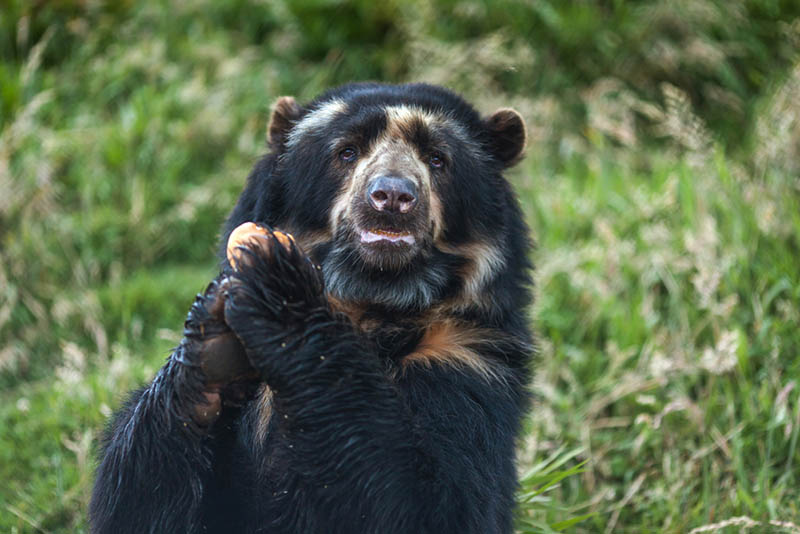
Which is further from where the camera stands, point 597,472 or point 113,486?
point 597,472

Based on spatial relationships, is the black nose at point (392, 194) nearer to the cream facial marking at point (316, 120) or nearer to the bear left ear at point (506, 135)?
the cream facial marking at point (316, 120)

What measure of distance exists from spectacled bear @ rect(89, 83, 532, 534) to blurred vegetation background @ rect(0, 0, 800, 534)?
1.18m

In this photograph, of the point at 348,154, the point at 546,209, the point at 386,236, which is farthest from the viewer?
the point at 546,209

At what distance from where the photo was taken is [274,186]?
12.7ft

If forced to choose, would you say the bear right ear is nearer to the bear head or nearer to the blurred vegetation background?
the bear head

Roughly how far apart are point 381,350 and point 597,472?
80.7 inches

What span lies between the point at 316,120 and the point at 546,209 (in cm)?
319

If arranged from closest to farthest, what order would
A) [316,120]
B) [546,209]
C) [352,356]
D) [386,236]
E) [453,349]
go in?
[352,356]
[453,349]
[386,236]
[316,120]
[546,209]

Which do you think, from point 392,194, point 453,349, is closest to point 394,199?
point 392,194

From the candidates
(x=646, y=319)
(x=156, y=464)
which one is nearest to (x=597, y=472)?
(x=646, y=319)

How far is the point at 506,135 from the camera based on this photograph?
420 cm

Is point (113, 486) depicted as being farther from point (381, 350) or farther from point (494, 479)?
point (494, 479)

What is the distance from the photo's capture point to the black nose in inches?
136

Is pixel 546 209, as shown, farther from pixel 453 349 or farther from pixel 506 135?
pixel 453 349
